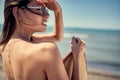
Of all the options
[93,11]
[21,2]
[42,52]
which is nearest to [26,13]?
A: [21,2]

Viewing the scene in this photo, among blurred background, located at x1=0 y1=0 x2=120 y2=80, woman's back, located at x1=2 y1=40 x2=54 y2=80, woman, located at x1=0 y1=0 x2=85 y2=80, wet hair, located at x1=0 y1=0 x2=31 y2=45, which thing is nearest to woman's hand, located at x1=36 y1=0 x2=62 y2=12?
woman, located at x1=0 y1=0 x2=85 y2=80

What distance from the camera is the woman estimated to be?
102 cm

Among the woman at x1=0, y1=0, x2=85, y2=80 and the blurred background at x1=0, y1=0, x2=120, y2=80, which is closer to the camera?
the woman at x1=0, y1=0, x2=85, y2=80

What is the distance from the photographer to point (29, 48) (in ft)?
3.43

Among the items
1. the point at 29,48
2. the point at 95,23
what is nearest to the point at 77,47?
the point at 29,48

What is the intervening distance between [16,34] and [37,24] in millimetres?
90

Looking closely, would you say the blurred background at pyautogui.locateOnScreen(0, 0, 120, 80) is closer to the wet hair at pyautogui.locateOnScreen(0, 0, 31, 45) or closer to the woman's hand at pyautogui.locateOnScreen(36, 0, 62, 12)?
the woman's hand at pyautogui.locateOnScreen(36, 0, 62, 12)

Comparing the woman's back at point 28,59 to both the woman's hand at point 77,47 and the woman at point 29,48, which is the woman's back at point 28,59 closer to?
the woman at point 29,48

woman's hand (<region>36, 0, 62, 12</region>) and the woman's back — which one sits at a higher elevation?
woman's hand (<region>36, 0, 62, 12</region>)

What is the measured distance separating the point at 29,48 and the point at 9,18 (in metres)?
0.18

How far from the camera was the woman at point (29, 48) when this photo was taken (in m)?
1.02

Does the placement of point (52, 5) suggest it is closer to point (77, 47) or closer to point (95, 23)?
point (77, 47)

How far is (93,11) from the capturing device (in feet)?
14.9

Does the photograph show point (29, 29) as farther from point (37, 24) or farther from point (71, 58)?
point (71, 58)
